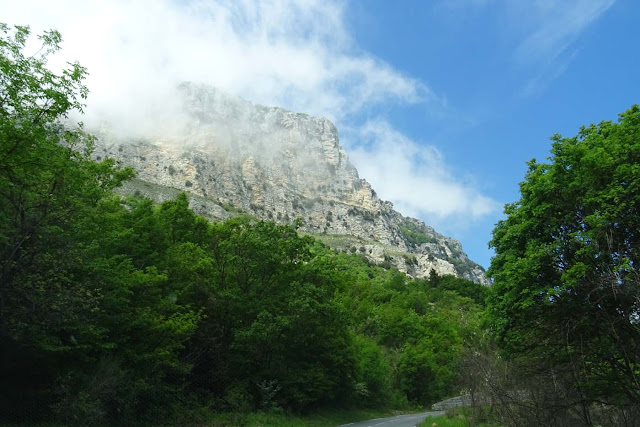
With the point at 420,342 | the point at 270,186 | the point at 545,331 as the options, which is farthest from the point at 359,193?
the point at 545,331

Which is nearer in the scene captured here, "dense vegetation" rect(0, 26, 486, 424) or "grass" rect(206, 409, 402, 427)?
"dense vegetation" rect(0, 26, 486, 424)

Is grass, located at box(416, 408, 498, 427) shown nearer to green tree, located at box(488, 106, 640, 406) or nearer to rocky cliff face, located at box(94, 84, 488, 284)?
green tree, located at box(488, 106, 640, 406)

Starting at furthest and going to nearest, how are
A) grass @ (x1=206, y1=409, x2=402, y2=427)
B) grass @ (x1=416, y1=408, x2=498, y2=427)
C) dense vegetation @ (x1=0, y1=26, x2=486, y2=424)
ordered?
grass @ (x1=416, y1=408, x2=498, y2=427) → grass @ (x1=206, y1=409, x2=402, y2=427) → dense vegetation @ (x1=0, y1=26, x2=486, y2=424)

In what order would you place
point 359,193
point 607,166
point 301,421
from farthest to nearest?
point 359,193 → point 301,421 → point 607,166

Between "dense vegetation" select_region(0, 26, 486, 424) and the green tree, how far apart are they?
39.6 feet

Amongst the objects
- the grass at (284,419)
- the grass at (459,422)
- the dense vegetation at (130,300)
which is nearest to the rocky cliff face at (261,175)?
the grass at (284,419)

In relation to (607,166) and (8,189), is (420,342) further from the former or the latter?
(8,189)

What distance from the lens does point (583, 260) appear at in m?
12.3

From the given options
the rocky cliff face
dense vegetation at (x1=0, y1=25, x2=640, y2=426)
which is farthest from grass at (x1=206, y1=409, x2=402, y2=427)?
the rocky cliff face

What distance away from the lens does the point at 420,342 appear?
171ft

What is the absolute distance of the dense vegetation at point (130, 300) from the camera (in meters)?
11.3

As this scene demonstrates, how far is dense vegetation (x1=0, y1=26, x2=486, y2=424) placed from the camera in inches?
444

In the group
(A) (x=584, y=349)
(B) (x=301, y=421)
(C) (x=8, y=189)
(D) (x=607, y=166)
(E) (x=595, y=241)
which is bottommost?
(B) (x=301, y=421)

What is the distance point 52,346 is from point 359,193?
173769 mm
